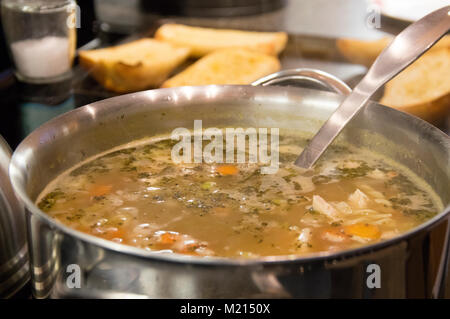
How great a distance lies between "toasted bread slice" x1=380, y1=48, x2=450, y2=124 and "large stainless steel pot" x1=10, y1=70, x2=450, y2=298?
58 cm

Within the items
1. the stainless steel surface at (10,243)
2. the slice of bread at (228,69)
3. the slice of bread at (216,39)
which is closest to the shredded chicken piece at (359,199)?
the stainless steel surface at (10,243)

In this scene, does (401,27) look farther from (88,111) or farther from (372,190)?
(88,111)

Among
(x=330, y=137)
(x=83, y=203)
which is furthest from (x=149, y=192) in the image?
(x=330, y=137)

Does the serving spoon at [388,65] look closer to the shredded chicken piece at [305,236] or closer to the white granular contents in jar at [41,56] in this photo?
the shredded chicken piece at [305,236]

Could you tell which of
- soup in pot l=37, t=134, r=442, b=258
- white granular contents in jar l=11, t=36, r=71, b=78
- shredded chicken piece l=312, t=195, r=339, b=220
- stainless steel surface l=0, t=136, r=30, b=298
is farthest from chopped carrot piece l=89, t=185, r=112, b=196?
white granular contents in jar l=11, t=36, r=71, b=78

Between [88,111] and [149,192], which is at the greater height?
[88,111]

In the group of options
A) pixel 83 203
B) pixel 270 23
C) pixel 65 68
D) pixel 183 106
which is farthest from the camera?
pixel 270 23

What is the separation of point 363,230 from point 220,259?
397 millimetres

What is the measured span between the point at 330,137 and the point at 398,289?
46cm

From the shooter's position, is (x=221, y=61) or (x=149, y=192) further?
(x=221, y=61)

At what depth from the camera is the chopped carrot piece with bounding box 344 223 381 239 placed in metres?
1.07

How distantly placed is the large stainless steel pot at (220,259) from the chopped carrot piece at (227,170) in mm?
135

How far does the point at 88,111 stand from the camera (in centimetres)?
127
